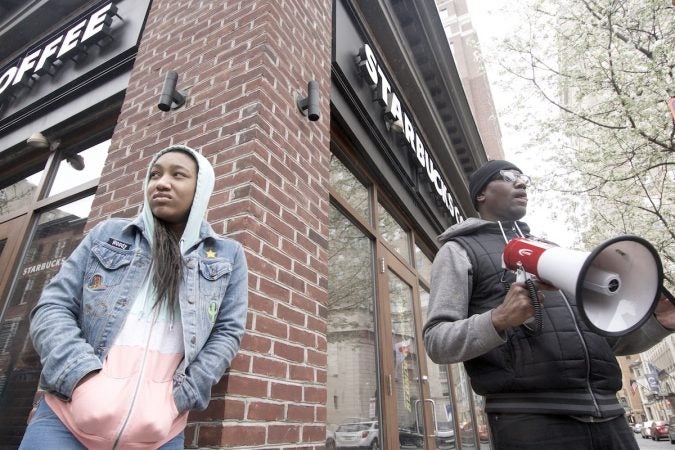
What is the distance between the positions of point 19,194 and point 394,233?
3941 mm

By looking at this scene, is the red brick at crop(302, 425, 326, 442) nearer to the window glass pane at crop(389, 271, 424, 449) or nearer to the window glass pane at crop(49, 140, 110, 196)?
the window glass pane at crop(389, 271, 424, 449)

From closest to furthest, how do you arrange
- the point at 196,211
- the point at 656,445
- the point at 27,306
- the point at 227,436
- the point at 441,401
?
1. the point at 196,211
2. the point at 227,436
3. the point at 27,306
4. the point at 441,401
5. the point at 656,445

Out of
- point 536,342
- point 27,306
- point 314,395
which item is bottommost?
point 314,395

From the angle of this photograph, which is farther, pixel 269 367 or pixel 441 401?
pixel 441 401

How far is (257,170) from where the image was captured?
204cm

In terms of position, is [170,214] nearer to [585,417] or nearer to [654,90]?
[585,417]

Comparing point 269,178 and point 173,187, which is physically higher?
point 269,178

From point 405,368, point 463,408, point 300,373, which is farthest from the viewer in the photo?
point 463,408

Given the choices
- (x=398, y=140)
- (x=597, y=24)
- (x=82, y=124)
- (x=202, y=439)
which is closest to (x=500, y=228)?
(x=202, y=439)

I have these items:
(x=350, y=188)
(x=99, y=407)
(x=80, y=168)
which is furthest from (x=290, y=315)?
(x=80, y=168)

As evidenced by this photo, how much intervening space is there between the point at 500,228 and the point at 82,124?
3.65 meters

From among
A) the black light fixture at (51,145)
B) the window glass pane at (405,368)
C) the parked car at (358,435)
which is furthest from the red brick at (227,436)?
the black light fixture at (51,145)

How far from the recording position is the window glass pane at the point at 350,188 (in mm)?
3557

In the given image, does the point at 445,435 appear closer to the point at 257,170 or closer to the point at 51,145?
the point at 257,170
